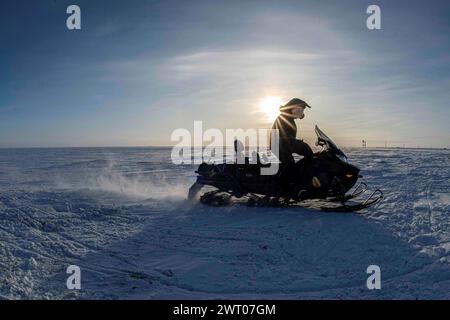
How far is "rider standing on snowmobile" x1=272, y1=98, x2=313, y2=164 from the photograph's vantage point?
811cm

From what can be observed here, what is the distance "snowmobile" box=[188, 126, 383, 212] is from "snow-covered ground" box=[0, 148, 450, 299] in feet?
1.20

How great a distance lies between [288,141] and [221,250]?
3.51 metres

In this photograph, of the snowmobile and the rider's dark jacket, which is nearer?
the snowmobile

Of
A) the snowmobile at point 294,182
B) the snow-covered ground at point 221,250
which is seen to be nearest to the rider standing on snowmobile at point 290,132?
the snowmobile at point 294,182

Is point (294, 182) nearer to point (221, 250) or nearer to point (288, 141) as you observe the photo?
point (288, 141)

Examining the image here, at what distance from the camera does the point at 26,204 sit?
8781mm

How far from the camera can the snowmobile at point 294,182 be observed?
7680mm

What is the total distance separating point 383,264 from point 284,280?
145 centimetres

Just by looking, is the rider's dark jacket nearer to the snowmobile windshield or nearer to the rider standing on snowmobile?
the rider standing on snowmobile

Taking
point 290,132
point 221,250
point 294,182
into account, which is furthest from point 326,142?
point 221,250

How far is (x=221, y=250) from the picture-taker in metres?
5.58

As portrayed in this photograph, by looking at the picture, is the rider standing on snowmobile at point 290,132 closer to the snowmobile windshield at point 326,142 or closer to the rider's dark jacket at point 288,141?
the rider's dark jacket at point 288,141

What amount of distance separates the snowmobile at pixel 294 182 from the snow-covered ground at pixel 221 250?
0.37 meters

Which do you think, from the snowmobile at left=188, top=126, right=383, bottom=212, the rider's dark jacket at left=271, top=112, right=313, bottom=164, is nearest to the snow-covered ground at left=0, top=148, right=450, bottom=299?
the snowmobile at left=188, top=126, right=383, bottom=212
